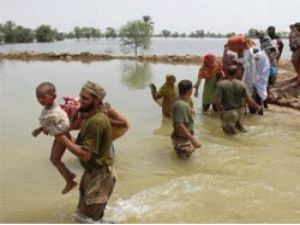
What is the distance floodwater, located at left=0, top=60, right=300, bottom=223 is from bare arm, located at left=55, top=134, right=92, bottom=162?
992mm

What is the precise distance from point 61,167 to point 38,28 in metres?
68.6

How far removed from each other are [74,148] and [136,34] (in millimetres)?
35530

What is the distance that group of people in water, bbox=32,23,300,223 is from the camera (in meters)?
3.96

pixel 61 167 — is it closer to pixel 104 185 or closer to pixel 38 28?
pixel 104 185

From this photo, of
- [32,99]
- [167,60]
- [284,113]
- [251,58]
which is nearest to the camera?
[251,58]

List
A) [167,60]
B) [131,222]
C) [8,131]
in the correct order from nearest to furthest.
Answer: [131,222]
[8,131]
[167,60]

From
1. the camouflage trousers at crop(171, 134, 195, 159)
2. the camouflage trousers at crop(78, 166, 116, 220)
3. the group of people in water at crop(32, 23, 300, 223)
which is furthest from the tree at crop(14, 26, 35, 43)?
the camouflage trousers at crop(78, 166, 116, 220)

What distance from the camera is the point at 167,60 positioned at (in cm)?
2998

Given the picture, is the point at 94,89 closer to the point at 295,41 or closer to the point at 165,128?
the point at 165,128

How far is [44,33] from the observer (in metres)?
72.3

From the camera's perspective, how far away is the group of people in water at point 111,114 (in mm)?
3955

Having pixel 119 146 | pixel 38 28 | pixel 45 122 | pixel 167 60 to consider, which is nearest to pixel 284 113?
pixel 119 146

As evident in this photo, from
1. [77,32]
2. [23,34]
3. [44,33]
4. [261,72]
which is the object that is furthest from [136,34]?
[77,32]

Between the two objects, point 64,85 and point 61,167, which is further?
point 64,85
